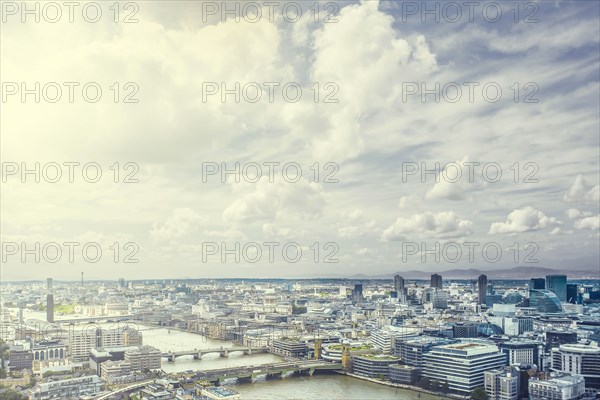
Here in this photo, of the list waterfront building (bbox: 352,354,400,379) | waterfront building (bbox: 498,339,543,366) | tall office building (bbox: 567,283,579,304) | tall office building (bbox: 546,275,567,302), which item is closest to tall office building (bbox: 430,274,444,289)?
tall office building (bbox: 546,275,567,302)

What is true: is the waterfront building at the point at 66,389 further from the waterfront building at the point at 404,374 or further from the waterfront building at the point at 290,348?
the waterfront building at the point at 290,348

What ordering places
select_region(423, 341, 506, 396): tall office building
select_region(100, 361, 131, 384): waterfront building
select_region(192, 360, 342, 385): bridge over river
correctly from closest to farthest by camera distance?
1. select_region(423, 341, 506, 396): tall office building
2. select_region(100, 361, 131, 384): waterfront building
3. select_region(192, 360, 342, 385): bridge over river

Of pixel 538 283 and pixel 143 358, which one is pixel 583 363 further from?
pixel 538 283

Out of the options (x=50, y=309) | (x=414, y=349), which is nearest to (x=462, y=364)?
(x=414, y=349)

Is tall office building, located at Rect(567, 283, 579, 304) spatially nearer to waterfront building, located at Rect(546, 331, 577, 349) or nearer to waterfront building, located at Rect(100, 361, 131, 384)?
waterfront building, located at Rect(546, 331, 577, 349)

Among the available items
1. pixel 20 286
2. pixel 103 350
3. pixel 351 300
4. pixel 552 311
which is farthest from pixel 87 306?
pixel 552 311

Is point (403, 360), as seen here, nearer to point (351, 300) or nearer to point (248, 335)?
point (248, 335)
